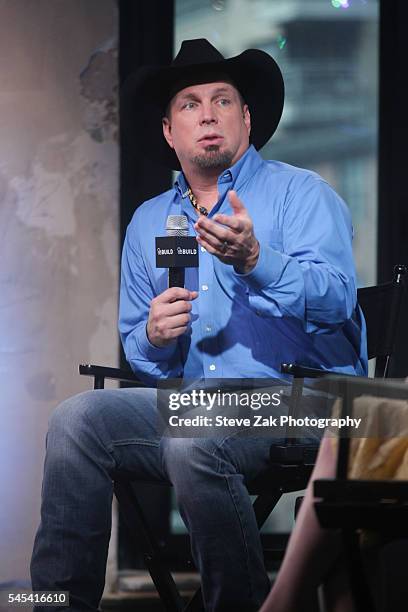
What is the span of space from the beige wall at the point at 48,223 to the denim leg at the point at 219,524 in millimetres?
1130

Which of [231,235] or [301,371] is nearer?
[231,235]

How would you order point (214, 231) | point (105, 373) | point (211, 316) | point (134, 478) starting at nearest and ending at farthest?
1. point (214, 231)
2. point (134, 478)
3. point (211, 316)
4. point (105, 373)

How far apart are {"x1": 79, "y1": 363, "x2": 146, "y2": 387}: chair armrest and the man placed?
0.08 meters

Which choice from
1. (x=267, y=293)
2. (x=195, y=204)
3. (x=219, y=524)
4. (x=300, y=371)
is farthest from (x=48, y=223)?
(x=219, y=524)

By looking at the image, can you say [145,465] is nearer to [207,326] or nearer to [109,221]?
[207,326]

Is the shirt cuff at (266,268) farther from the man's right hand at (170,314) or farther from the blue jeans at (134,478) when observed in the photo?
the blue jeans at (134,478)

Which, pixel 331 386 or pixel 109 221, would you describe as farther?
pixel 109 221

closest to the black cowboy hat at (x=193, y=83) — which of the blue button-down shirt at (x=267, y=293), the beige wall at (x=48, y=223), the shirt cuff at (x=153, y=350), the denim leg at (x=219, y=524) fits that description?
the blue button-down shirt at (x=267, y=293)

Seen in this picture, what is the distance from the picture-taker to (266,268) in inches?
79.0

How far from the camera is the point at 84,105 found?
3111 millimetres

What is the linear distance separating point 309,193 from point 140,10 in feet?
3.78

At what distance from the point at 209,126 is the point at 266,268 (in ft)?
1.73

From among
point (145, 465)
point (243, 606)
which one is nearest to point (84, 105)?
point (145, 465)

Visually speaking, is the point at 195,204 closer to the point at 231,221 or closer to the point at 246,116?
the point at 246,116
